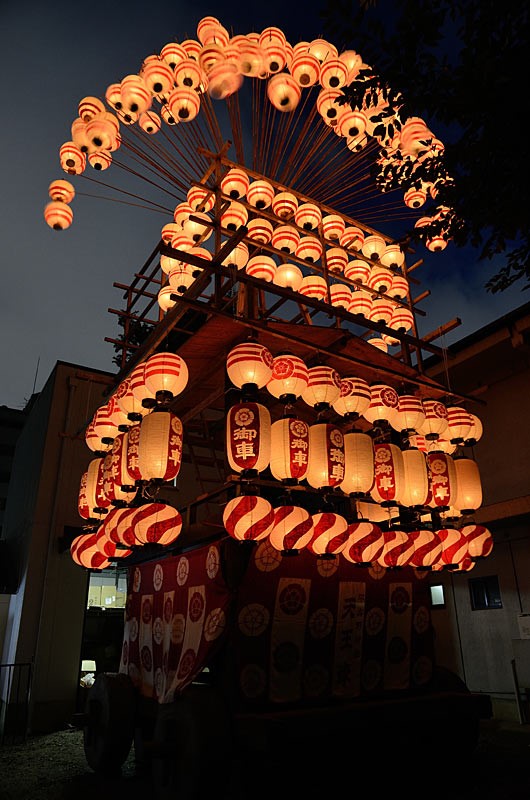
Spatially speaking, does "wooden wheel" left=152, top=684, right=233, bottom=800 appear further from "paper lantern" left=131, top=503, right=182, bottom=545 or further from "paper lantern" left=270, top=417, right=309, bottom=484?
"paper lantern" left=270, top=417, right=309, bottom=484

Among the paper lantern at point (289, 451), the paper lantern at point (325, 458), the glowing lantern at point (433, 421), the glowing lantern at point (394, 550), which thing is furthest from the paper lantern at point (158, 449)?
the glowing lantern at point (433, 421)

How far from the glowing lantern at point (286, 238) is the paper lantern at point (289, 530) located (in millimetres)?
5998

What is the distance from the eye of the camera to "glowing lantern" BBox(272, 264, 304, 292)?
10.5 m

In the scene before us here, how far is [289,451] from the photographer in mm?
6637

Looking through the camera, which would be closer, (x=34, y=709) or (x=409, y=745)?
(x=409, y=745)

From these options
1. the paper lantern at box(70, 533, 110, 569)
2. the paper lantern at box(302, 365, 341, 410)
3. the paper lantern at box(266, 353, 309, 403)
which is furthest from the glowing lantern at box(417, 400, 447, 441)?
the paper lantern at box(70, 533, 110, 569)

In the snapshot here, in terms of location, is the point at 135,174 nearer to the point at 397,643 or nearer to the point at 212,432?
the point at 212,432

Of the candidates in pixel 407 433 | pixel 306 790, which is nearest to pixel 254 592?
pixel 306 790

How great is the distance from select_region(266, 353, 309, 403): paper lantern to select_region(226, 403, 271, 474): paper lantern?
0.51 m

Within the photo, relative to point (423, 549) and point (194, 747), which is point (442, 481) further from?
point (194, 747)

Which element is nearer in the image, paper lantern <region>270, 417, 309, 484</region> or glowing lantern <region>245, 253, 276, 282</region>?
paper lantern <region>270, 417, 309, 484</region>

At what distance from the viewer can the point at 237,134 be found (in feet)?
33.4

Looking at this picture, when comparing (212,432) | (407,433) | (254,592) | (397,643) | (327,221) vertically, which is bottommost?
(397,643)

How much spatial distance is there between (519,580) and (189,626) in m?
7.66
